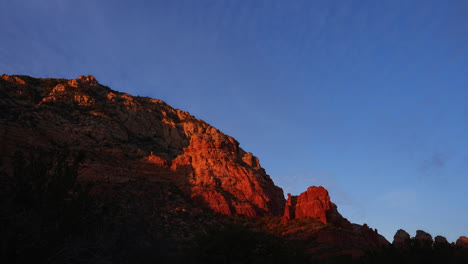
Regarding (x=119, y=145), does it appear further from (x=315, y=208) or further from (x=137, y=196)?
(x=315, y=208)

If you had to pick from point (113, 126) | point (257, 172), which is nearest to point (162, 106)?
point (113, 126)

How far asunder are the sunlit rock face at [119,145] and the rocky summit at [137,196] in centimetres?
21

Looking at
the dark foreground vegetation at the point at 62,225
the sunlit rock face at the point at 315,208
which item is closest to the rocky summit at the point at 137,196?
the dark foreground vegetation at the point at 62,225

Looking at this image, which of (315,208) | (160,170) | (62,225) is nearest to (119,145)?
(160,170)

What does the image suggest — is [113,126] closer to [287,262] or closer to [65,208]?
[287,262]

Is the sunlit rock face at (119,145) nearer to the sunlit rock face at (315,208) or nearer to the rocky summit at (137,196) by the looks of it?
the rocky summit at (137,196)

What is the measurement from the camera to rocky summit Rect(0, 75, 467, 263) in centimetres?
1461

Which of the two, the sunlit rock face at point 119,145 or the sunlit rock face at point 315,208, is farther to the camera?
the sunlit rock face at point 119,145

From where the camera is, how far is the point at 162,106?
96375mm

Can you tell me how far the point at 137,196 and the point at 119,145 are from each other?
1673 cm

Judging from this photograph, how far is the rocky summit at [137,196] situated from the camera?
14.6m

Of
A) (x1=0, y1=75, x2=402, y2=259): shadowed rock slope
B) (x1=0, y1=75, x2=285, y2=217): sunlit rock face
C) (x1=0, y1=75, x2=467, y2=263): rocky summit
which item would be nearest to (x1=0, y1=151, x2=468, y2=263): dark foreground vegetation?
(x1=0, y1=75, x2=467, y2=263): rocky summit

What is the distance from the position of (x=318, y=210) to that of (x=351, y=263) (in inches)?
1013

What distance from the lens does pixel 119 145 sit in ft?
208
